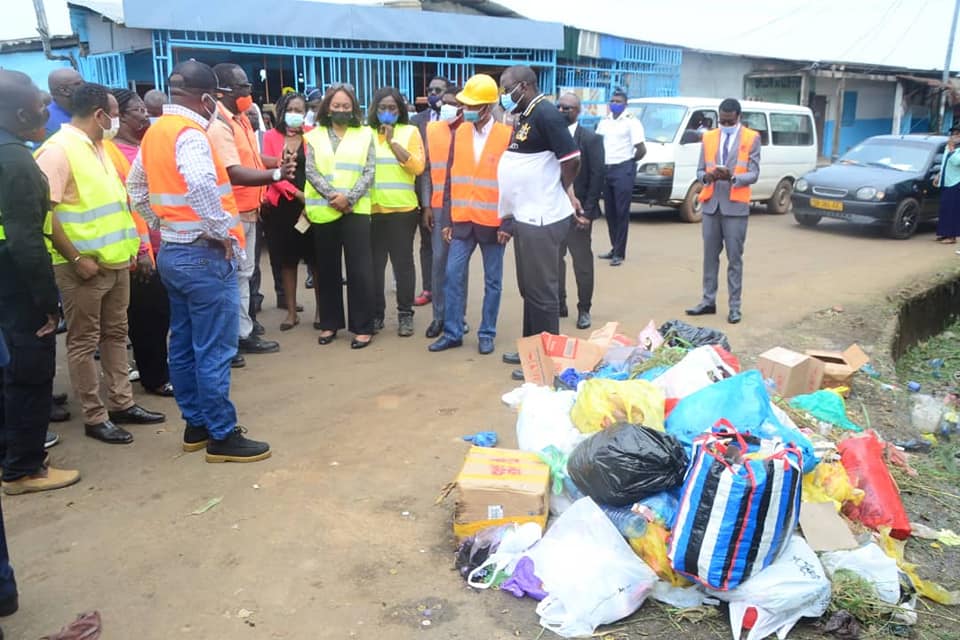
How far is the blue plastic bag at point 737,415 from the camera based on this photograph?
12.2ft

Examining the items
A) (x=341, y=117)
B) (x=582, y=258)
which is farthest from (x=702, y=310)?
(x=341, y=117)

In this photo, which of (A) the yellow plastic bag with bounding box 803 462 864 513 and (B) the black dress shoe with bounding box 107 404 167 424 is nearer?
(A) the yellow plastic bag with bounding box 803 462 864 513

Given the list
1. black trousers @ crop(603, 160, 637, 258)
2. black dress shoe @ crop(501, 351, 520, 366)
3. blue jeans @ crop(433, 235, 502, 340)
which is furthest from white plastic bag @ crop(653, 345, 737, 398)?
black trousers @ crop(603, 160, 637, 258)

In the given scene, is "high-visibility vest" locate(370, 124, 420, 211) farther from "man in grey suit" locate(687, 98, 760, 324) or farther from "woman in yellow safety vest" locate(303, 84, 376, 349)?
"man in grey suit" locate(687, 98, 760, 324)

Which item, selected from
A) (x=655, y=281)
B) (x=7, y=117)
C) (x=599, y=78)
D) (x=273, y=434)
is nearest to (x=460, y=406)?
(x=273, y=434)

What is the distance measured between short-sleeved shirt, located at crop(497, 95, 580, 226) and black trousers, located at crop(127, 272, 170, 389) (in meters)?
2.39

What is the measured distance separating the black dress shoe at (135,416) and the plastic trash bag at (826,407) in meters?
3.83

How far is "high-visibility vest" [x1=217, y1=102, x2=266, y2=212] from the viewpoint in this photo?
5547mm

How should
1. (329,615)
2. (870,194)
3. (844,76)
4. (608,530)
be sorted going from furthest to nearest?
(844,76) < (870,194) < (608,530) < (329,615)

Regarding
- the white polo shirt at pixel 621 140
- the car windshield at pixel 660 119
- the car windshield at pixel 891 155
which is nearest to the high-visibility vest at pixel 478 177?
the white polo shirt at pixel 621 140

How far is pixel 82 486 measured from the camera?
412cm

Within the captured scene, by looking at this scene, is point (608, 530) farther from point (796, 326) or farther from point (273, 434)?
point (796, 326)

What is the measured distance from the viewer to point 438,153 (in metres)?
6.48

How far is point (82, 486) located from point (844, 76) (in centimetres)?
2167
